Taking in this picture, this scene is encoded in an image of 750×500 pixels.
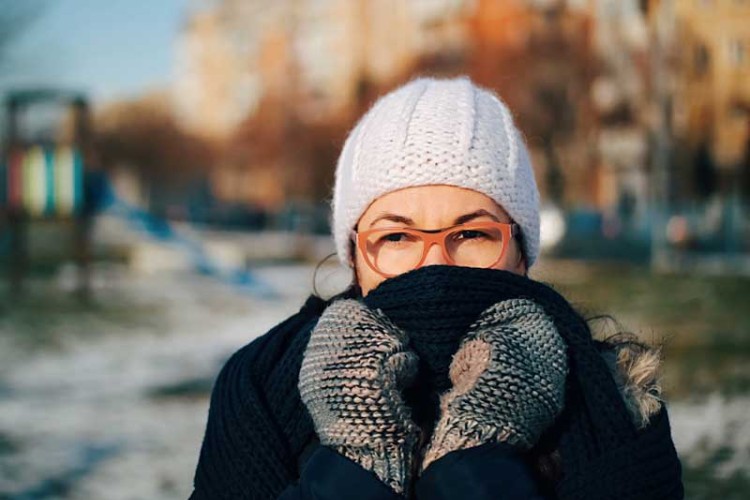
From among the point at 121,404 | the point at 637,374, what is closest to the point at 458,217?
the point at 637,374

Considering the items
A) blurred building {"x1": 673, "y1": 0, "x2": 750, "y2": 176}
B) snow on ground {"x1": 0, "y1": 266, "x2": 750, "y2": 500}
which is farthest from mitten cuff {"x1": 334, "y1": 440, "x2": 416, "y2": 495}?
blurred building {"x1": 673, "y1": 0, "x2": 750, "y2": 176}

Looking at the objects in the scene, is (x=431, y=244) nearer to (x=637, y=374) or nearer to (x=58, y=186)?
(x=637, y=374)

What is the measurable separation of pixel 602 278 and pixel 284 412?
16.2m

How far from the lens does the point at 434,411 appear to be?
1.44m

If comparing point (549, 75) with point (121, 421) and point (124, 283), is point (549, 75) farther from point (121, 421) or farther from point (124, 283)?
point (121, 421)

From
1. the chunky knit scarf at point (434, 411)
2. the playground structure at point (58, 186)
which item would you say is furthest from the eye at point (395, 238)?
the playground structure at point (58, 186)

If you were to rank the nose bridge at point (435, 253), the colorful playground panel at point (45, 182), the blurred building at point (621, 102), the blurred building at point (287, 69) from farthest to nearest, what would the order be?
the blurred building at point (287, 69) < the blurred building at point (621, 102) < the colorful playground panel at point (45, 182) < the nose bridge at point (435, 253)

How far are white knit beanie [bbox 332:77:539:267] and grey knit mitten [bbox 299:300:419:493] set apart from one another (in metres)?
0.32

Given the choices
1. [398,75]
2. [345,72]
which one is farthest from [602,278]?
[345,72]

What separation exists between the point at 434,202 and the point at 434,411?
1.21 feet

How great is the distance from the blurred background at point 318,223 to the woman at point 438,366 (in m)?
0.43

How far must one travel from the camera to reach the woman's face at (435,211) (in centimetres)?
159

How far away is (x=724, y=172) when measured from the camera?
3147 centimetres

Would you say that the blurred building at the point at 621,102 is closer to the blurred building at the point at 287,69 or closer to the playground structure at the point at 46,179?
the blurred building at the point at 287,69
